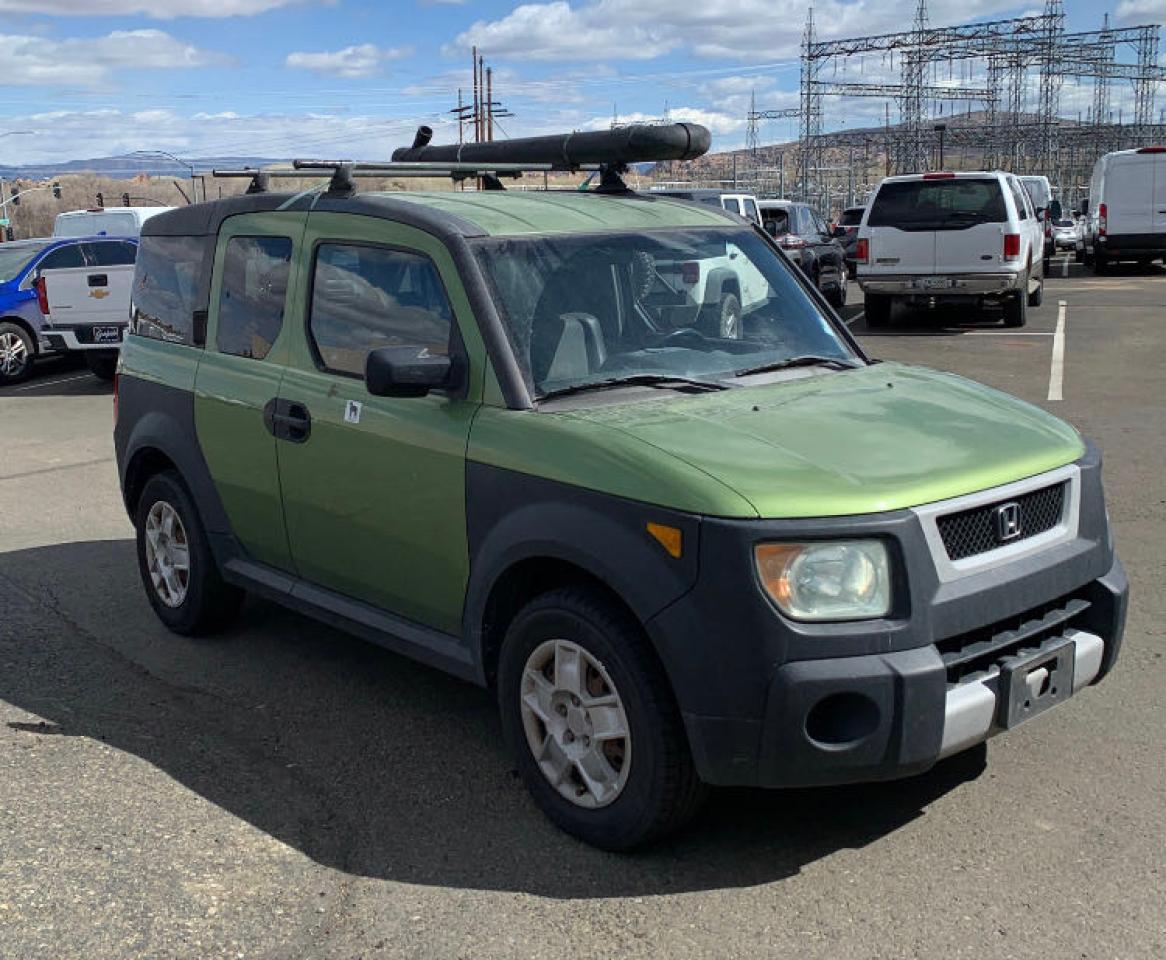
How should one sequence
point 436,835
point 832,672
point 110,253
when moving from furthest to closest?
point 110,253 → point 436,835 → point 832,672

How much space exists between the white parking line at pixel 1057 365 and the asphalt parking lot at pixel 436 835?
667 cm

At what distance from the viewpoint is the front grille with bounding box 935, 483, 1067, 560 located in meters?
3.55

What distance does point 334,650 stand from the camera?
5.79 metres

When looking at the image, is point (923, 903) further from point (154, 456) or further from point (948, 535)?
point (154, 456)

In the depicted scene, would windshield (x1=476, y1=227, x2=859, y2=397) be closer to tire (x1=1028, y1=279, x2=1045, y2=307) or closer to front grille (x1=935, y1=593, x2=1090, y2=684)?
front grille (x1=935, y1=593, x2=1090, y2=684)

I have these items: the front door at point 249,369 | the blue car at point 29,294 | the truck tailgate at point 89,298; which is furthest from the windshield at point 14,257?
the front door at point 249,369

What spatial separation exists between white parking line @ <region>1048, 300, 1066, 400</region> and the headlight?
9.37 m

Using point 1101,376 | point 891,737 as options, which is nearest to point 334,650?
point 891,737

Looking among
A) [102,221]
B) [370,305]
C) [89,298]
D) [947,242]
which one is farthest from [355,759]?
[102,221]

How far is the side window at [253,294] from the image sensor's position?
201 inches

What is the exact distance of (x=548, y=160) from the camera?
5.67 m

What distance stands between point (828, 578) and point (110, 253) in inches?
588

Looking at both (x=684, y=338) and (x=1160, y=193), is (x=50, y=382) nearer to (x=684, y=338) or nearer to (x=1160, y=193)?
(x=684, y=338)

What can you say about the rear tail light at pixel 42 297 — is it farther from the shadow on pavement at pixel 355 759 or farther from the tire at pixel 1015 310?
the tire at pixel 1015 310
